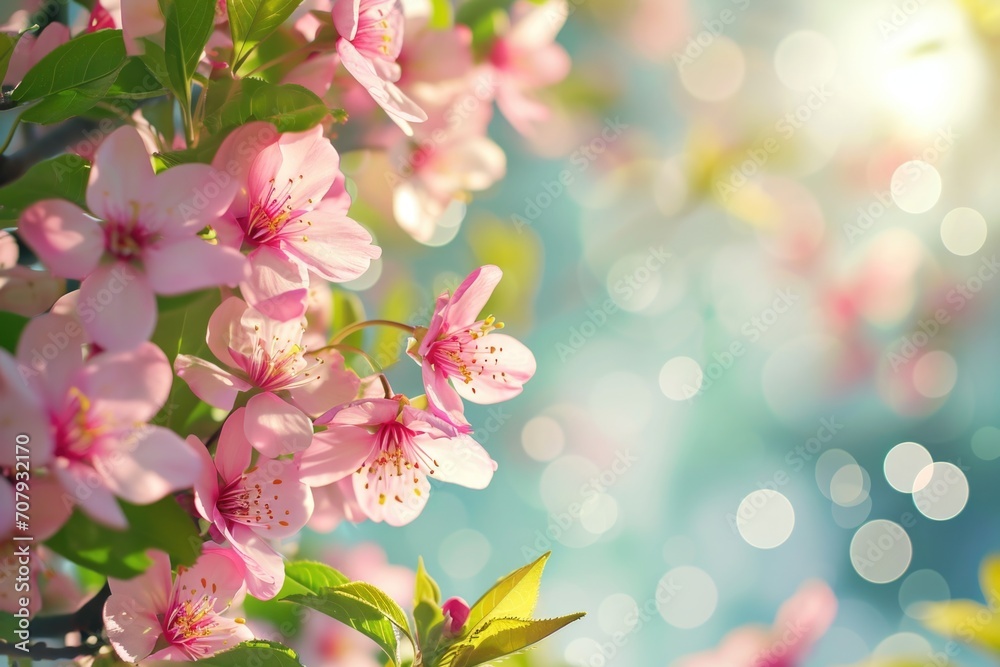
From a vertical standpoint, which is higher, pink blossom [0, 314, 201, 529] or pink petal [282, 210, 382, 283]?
pink petal [282, 210, 382, 283]

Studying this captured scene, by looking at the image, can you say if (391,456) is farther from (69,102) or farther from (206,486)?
(69,102)

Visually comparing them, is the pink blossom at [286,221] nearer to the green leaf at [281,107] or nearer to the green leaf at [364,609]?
the green leaf at [281,107]

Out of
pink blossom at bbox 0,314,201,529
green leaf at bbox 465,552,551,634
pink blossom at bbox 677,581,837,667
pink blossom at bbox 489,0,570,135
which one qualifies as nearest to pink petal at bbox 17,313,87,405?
pink blossom at bbox 0,314,201,529

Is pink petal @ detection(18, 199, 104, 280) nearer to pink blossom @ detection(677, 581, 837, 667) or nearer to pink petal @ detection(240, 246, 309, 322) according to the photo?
pink petal @ detection(240, 246, 309, 322)

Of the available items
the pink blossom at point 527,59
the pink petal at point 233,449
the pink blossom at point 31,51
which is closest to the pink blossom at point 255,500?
the pink petal at point 233,449

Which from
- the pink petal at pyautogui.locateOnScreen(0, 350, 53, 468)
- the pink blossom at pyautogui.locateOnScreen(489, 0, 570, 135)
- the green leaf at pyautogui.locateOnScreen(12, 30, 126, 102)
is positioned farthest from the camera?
the pink blossom at pyautogui.locateOnScreen(489, 0, 570, 135)

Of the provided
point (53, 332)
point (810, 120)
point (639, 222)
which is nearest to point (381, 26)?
point (53, 332)
